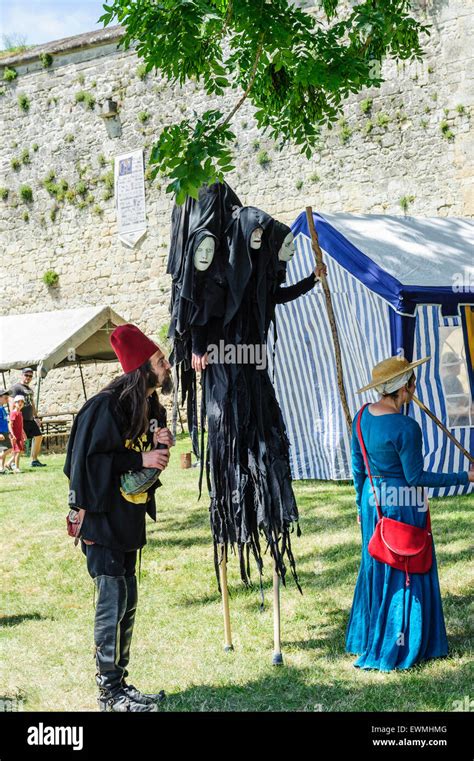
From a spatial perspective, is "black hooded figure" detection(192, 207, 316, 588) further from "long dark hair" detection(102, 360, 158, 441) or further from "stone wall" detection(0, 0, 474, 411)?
"stone wall" detection(0, 0, 474, 411)

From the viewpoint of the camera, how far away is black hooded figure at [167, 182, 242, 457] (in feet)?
12.6

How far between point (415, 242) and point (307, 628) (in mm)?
4292

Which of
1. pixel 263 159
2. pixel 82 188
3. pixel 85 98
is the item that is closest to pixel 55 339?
pixel 263 159

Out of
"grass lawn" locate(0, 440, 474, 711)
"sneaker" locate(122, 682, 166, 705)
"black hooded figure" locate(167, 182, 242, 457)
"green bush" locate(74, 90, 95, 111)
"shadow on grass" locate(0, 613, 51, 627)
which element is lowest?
"shadow on grass" locate(0, 613, 51, 627)

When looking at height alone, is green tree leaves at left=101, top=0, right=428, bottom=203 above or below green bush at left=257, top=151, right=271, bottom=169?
below

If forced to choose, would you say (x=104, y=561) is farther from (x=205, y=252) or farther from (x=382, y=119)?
(x=382, y=119)

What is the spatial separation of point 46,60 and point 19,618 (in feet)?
52.0

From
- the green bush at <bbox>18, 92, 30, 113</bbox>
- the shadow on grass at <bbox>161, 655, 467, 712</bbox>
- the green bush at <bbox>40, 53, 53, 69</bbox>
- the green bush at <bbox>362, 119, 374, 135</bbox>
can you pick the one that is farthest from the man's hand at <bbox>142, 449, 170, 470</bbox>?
the green bush at <bbox>18, 92, 30, 113</bbox>

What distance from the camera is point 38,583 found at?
565 centimetres

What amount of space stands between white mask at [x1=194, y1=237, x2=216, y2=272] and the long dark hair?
718 millimetres

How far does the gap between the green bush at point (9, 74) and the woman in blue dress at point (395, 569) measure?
1716 cm

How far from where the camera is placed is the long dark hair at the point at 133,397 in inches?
127

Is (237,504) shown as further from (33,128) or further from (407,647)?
(33,128)

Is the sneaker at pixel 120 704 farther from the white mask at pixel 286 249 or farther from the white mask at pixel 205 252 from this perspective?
the white mask at pixel 286 249
